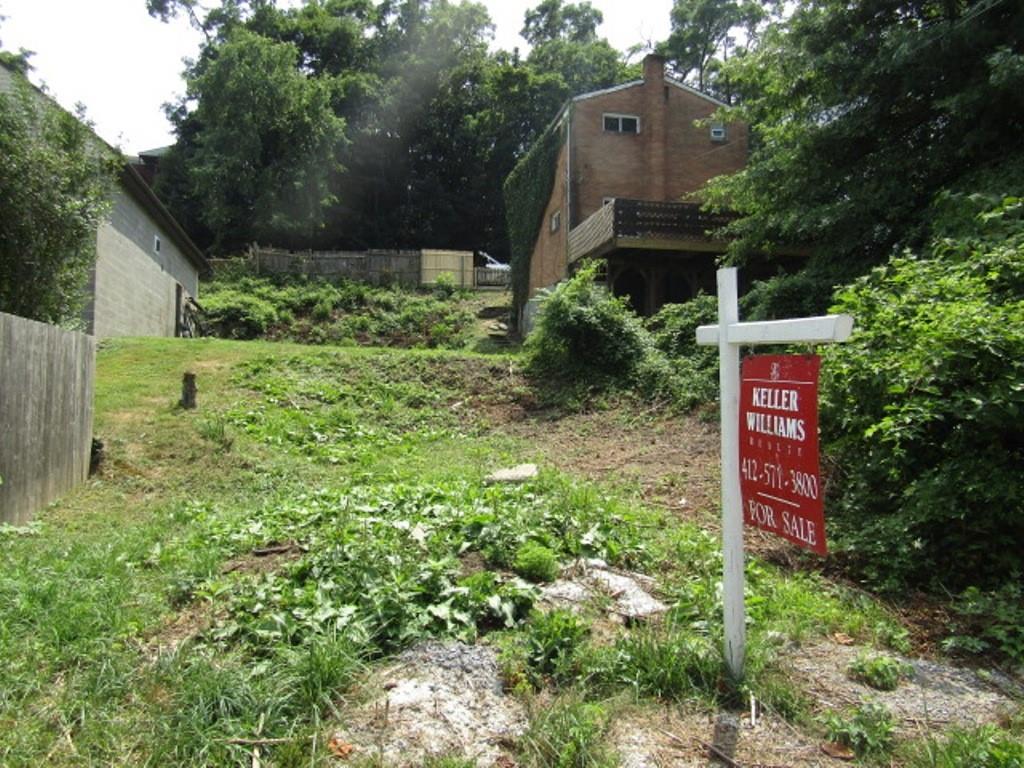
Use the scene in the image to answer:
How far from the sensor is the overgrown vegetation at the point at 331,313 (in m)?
23.3

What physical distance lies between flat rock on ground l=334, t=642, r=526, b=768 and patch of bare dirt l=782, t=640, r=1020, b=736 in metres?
1.35

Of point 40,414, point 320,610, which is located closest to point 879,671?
point 320,610

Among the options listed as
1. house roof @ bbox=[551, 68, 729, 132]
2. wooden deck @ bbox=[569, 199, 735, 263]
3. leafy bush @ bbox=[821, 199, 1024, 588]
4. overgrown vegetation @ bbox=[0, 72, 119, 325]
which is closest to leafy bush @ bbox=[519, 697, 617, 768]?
leafy bush @ bbox=[821, 199, 1024, 588]

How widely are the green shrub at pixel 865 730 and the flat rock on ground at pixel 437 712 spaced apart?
1208 mm

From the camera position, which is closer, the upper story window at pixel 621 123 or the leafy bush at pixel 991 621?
the leafy bush at pixel 991 621

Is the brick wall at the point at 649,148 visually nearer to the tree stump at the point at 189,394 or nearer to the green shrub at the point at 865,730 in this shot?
the tree stump at the point at 189,394

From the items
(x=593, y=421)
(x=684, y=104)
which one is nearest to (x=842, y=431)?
(x=593, y=421)

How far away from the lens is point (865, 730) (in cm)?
263

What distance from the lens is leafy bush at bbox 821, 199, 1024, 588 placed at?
4371mm

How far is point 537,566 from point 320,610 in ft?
4.07

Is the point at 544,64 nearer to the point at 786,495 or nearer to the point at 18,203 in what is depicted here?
the point at 18,203

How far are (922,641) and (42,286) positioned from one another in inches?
363

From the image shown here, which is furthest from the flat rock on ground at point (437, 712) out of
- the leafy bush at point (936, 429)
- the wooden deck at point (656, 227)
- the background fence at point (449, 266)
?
the background fence at point (449, 266)

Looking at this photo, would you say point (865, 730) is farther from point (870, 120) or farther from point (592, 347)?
point (592, 347)
